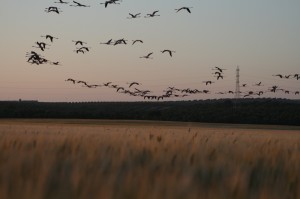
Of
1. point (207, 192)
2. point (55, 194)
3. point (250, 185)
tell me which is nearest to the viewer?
point (55, 194)

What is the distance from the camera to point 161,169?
3.72 metres

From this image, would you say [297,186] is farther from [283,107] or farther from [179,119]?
[283,107]

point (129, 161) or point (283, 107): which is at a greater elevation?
point (283, 107)

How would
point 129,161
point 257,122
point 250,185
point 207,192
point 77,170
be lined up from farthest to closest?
1. point 257,122
2. point 129,161
3. point 250,185
4. point 77,170
5. point 207,192

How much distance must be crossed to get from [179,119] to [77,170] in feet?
261

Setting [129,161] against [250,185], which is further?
[129,161]

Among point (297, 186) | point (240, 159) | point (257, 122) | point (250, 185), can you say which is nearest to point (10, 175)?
point (250, 185)

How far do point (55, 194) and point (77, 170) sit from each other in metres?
0.73

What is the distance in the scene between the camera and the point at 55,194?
8.05 ft

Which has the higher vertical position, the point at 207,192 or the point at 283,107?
the point at 283,107

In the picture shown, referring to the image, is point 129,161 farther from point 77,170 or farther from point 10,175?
point 10,175

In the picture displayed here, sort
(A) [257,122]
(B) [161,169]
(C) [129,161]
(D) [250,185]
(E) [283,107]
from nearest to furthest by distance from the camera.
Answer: (D) [250,185]
(B) [161,169]
(C) [129,161]
(A) [257,122]
(E) [283,107]

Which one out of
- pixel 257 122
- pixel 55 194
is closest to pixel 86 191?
pixel 55 194

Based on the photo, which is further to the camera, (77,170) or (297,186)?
(297,186)
